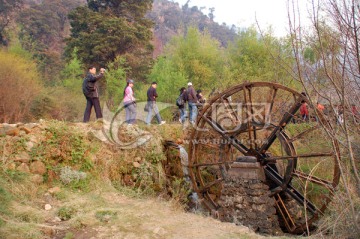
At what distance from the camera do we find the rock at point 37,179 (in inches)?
255

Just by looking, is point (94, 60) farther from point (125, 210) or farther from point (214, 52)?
point (125, 210)

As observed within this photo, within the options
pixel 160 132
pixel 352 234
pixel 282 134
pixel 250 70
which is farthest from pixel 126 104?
pixel 250 70

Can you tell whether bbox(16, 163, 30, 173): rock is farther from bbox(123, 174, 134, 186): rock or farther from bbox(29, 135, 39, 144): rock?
bbox(123, 174, 134, 186): rock

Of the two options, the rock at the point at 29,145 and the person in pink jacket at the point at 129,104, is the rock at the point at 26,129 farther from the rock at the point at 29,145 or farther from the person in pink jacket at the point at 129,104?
the person in pink jacket at the point at 129,104

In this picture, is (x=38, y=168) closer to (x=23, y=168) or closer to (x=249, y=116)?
(x=23, y=168)

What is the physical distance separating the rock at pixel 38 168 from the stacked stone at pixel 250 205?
3667 millimetres

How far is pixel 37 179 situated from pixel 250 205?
13.5ft

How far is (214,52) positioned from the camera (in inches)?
797

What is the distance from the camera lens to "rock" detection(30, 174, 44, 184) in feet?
21.3

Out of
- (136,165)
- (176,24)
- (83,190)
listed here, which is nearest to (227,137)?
(136,165)

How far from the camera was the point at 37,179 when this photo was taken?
258 inches

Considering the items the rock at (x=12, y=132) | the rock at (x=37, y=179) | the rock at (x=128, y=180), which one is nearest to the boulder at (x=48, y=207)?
the rock at (x=37, y=179)

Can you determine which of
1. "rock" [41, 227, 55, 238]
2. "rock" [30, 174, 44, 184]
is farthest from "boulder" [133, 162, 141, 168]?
"rock" [41, 227, 55, 238]

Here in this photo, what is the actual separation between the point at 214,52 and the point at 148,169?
13070 millimetres
